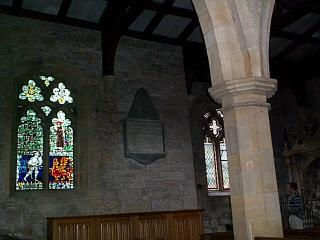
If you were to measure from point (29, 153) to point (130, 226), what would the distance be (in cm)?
221

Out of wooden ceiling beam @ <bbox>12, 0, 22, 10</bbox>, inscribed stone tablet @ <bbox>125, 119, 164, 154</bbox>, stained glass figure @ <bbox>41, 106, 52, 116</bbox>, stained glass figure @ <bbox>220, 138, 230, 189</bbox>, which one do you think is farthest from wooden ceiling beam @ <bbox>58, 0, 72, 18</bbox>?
stained glass figure @ <bbox>220, 138, 230, 189</bbox>

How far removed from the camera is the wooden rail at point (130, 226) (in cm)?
605

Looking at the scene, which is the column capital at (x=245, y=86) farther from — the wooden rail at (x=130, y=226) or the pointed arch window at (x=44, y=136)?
the pointed arch window at (x=44, y=136)

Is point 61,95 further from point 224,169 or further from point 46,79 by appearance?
point 224,169

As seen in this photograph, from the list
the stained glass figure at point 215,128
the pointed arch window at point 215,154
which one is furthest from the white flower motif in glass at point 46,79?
the stained glass figure at point 215,128

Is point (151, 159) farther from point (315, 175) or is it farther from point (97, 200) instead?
point (315, 175)

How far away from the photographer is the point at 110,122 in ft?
25.1

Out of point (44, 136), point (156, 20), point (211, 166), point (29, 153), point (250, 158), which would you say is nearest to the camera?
point (250, 158)

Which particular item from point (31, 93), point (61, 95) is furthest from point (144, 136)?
point (31, 93)

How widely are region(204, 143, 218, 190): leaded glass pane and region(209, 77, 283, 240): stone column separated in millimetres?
6261

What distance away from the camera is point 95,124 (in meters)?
7.52

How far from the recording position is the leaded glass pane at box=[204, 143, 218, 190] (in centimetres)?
1019

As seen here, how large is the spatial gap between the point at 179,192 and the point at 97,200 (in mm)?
1715

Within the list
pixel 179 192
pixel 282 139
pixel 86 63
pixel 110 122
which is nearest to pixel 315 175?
pixel 282 139
